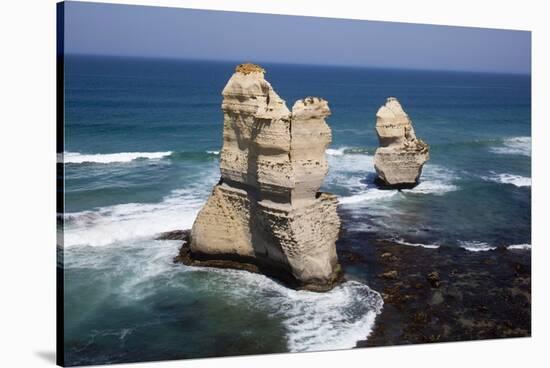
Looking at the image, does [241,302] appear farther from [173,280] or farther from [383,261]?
[383,261]

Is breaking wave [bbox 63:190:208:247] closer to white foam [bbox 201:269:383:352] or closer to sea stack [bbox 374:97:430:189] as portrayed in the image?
white foam [bbox 201:269:383:352]

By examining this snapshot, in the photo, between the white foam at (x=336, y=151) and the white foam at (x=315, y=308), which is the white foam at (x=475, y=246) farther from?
the white foam at (x=336, y=151)

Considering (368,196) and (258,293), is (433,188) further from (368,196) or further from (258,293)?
(258,293)

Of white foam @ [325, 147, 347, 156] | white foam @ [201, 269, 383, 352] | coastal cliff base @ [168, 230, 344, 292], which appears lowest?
white foam @ [201, 269, 383, 352]

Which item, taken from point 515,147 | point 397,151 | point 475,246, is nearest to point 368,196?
point 397,151

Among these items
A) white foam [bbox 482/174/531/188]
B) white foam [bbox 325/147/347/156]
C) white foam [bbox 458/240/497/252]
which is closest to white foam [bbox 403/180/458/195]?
white foam [bbox 482/174/531/188]

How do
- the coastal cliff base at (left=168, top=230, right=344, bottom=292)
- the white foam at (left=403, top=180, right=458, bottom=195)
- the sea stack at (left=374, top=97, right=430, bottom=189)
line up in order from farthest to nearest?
the sea stack at (left=374, top=97, right=430, bottom=189) < the white foam at (left=403, top=180, right=458, bottom=195) < the coastal cliff base at (left=168, top=230, right=344, bottom=292)

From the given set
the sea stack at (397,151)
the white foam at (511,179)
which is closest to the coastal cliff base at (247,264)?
the white foam at (511,179)
